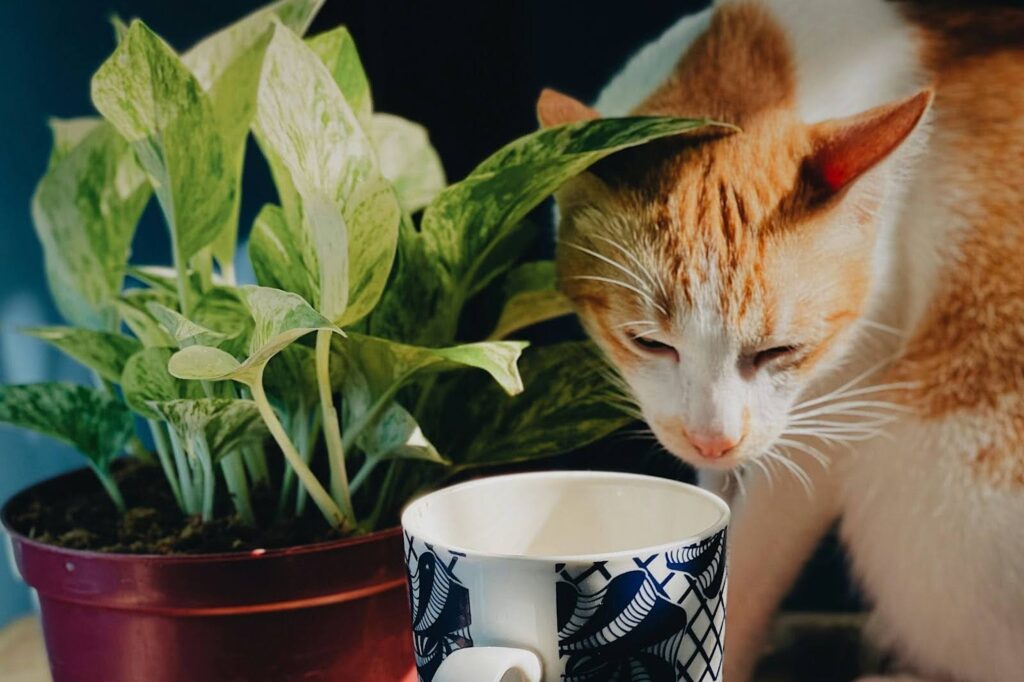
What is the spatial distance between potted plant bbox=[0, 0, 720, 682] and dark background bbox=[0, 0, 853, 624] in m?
0.06

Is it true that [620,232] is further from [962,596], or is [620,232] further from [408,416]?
[962,596]

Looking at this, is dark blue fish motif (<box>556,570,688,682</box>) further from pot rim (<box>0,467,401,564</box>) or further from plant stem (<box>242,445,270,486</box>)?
plant stem (<box>242,445,270,486</box>)

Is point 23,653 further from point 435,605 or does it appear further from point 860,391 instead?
point 860,391

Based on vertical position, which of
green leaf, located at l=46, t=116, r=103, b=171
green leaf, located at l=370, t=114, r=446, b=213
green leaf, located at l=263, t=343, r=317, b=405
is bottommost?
green leaf, located at l=263, t=343, r=317, b=405

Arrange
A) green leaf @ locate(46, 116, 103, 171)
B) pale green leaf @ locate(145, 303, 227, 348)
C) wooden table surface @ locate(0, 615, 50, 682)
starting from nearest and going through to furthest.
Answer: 1. pale green leaf @ locate(145, 303, 227, 348)
2. green leaf @ locate(46, 116, 103, 171)
3. wooden table surface @ locate(0, 615, 50, 682)

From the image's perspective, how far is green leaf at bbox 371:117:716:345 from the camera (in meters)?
0.52

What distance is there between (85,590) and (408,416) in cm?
22

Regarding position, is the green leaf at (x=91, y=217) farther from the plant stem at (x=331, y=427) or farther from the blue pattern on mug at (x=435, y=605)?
the blue pattern on mug at (x=435, y=605)

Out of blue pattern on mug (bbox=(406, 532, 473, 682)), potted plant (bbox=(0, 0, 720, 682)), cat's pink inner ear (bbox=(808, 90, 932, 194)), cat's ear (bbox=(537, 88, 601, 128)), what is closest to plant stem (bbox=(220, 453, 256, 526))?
potted plant (bbox=(0, 0, 720, 682))

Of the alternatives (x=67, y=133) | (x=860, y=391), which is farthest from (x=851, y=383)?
(x=67, y=133)

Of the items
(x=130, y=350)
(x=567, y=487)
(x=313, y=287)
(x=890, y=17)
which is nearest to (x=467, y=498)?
(x=567, y=487)

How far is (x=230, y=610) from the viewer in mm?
538

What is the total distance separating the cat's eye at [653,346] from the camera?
59cm

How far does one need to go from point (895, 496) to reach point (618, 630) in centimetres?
30
